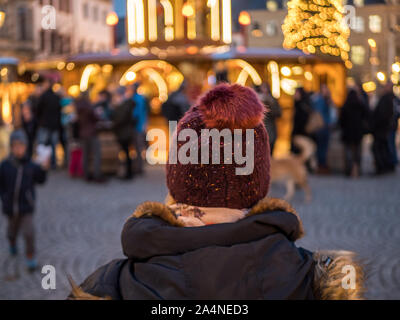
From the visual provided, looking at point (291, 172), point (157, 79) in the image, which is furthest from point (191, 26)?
point (291, 172)

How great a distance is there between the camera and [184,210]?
1.68 m

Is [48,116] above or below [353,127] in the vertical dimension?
above

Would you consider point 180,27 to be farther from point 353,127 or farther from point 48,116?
point 353,127

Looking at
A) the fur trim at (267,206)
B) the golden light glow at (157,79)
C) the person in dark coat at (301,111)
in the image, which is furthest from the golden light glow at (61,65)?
the fur trim at (267,206)

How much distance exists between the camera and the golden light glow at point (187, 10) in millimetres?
18183

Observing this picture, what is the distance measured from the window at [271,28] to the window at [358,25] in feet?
2.17

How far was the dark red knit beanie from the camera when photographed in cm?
165

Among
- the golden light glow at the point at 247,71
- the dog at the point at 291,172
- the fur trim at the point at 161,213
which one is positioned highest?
the golden light glow at the point at 247,71

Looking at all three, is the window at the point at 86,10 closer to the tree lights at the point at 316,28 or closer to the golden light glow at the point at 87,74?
the golden light glow at the point at 87,74

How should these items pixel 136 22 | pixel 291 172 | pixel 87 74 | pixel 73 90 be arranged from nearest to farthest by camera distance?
pixel 291 172
pixel 136 22
pixel 87 74
pixel 73 90

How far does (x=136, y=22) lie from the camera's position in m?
15.1

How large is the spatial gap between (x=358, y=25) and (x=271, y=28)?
1.05 meters

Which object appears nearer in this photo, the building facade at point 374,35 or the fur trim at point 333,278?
the fur trim at point 333,278
